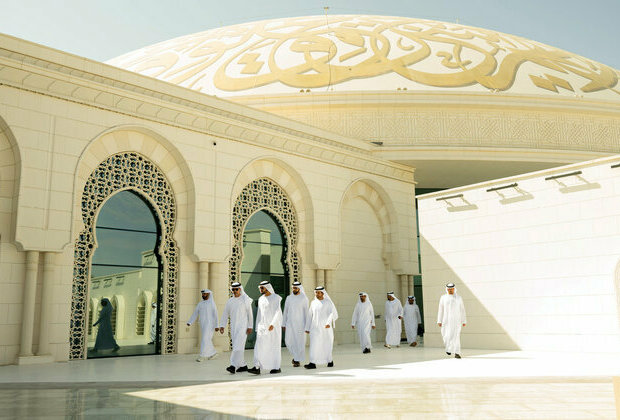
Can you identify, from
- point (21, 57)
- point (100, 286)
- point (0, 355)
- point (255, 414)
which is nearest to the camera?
point (255, 414)

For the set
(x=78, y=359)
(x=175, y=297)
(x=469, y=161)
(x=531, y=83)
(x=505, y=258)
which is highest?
(x=531, y=83)

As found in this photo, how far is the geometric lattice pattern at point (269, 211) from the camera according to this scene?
9836 millimetres

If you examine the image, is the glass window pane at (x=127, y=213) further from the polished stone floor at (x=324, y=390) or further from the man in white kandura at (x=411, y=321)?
the man in white kandura at (x=411, y=321)

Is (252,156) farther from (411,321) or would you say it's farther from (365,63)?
(365,63)

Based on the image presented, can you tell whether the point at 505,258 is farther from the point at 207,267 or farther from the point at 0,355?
the point at 0,355

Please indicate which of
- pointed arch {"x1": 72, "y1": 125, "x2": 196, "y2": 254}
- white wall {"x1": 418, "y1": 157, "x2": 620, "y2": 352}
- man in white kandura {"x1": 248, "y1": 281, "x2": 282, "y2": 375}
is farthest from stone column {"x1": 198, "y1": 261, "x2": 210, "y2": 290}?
white wall {"x1": 418, "y1": 157, "x2": 620, "y2": 352}

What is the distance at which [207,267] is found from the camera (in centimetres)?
912

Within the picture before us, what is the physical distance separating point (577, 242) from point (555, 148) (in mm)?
4982

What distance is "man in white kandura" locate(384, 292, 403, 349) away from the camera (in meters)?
10.8

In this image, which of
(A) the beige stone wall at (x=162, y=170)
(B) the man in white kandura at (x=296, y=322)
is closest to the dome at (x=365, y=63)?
(A) the beige stone wall at (x=162, y=170)

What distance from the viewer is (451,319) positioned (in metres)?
8.92

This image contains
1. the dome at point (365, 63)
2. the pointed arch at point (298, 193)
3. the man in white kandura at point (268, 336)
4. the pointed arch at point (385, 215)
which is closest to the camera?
the man in white kandura at point (268, 336)

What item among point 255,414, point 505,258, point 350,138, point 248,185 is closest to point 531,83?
point 350,138

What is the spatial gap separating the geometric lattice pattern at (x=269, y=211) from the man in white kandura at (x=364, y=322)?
147cm
